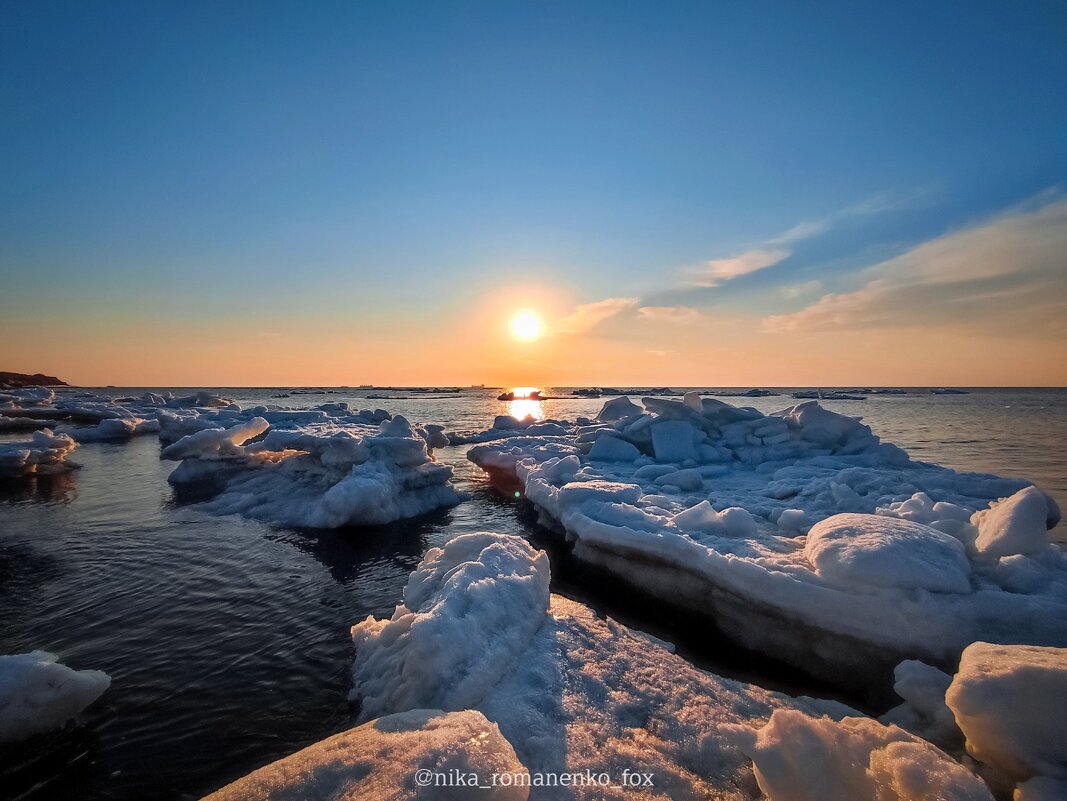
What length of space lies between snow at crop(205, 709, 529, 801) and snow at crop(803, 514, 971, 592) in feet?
15.0

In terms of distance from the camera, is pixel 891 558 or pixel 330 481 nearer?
pixel 891 558

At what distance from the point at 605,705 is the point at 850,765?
1813 millimetres

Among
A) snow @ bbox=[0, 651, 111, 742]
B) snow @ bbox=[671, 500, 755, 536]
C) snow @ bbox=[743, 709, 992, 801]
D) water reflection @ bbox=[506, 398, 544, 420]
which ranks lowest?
water reflection @ bbox=[506, 398, 544, 420]

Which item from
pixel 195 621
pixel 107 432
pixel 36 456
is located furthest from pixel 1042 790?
pixel 107 432

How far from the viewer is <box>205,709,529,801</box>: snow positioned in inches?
112

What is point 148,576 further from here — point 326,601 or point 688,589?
point 688,589

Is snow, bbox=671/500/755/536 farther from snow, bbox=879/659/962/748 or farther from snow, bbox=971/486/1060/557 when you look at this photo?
snow, bbox=879/659/962/748

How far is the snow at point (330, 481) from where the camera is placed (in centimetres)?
1195

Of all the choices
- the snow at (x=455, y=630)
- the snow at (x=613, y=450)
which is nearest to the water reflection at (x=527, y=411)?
the snow at (x=613, y=450)

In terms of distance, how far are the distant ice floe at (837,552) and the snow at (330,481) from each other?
12.2 feet

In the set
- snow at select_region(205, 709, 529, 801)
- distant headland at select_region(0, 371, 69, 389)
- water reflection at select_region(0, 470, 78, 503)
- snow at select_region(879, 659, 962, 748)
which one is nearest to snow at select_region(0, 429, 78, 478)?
water reflection at select_region(0, 470, 78, 503)

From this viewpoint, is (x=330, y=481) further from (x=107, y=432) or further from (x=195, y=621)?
(x=107, y=432)

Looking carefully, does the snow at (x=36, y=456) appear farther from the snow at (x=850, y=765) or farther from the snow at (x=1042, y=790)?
the snow at (x=1042, y=790)

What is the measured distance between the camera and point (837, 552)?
577 centimetres
